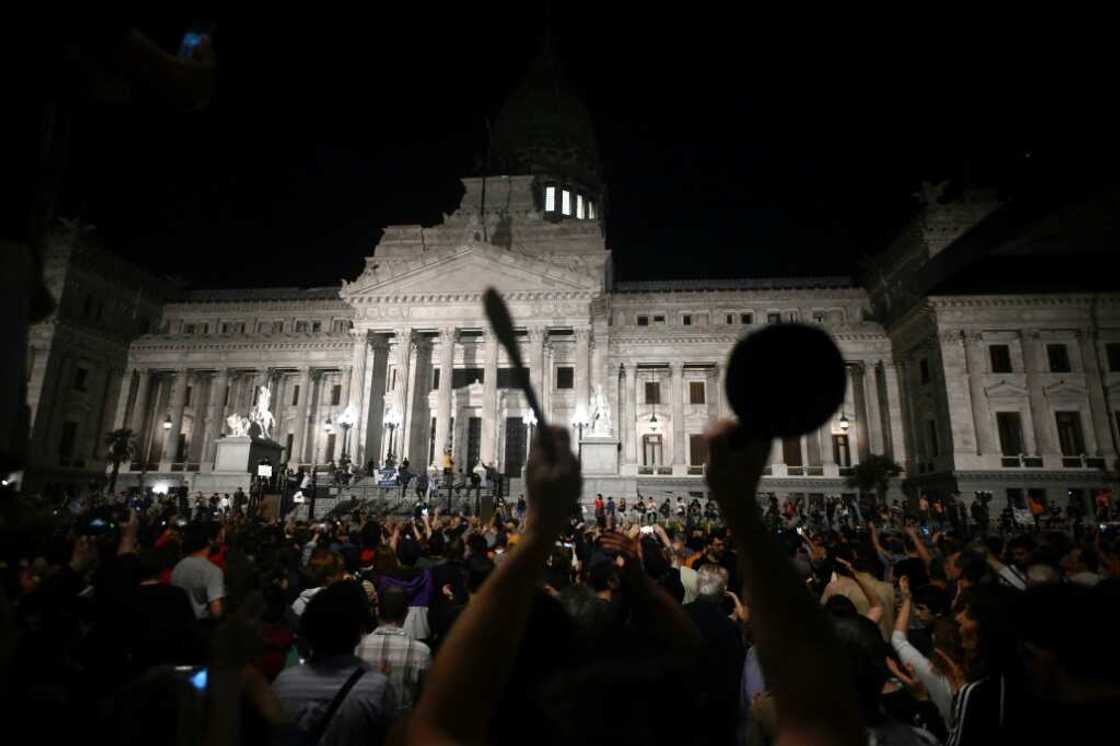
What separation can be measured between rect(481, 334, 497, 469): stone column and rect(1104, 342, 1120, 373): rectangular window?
33.8 m

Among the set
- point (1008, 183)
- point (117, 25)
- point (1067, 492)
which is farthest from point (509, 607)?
point (1067, 492)

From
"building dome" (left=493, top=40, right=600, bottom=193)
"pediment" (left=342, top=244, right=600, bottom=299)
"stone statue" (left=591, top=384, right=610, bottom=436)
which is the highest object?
"building dome" (left=493, top=40, right=600, bottom=193)

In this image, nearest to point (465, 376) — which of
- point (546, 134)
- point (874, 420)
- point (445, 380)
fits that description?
point (445, 380)

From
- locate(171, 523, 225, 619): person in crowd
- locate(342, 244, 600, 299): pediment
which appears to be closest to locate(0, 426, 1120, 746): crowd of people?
locate(171, 523, 225, 619): person in crowd

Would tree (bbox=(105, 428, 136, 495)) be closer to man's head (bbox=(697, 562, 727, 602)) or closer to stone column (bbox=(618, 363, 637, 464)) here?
stone column (bbox=(618, 363, 637, 464))

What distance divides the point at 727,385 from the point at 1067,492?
40202 millimetres

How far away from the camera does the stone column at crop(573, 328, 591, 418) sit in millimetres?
37812

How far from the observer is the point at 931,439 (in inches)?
1499

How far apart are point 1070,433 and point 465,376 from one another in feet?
114

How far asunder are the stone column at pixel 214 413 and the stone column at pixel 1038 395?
51355 mm

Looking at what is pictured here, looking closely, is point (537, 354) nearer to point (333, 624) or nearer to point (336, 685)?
point (333, 624)

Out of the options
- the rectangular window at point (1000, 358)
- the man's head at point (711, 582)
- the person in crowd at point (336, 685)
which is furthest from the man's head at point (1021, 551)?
the rectangular window at point (1000, 358)

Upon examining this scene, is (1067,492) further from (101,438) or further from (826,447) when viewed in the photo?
(101,438)

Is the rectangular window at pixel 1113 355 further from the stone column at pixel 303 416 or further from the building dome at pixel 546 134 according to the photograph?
the stone column at pixel 303 416
